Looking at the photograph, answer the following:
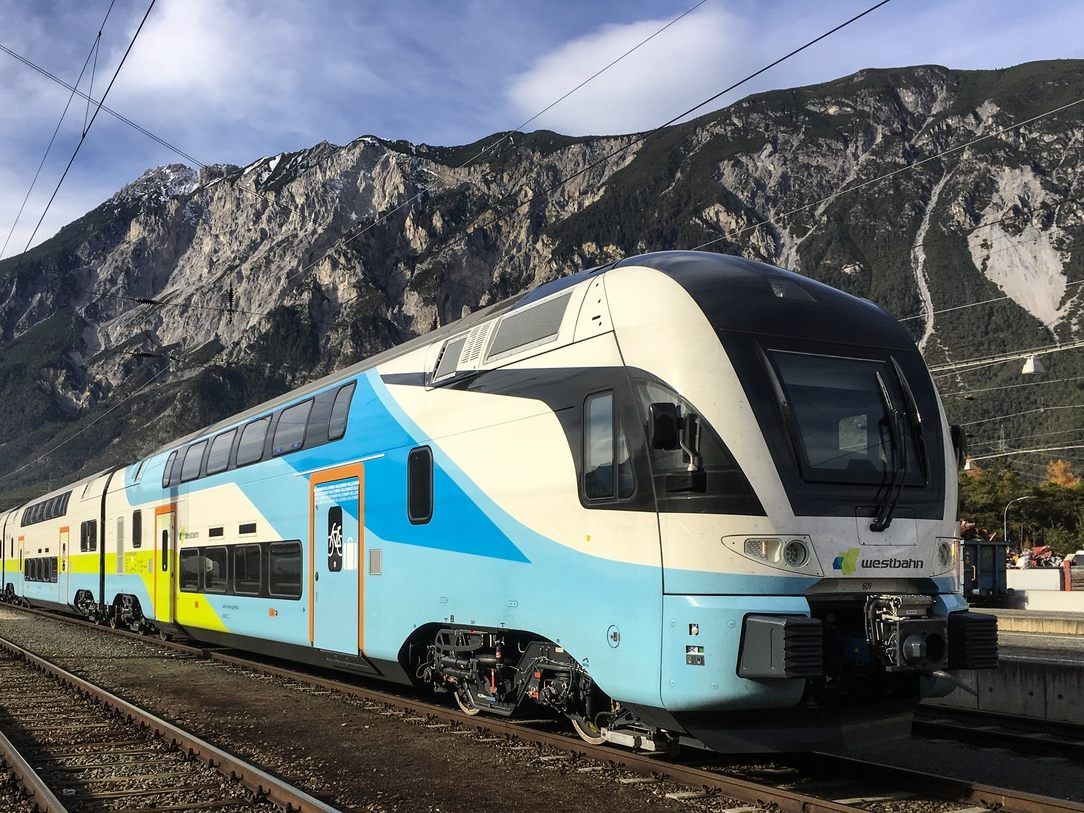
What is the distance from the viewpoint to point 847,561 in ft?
25.5

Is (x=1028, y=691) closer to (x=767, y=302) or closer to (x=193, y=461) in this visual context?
(x=767, y=302)

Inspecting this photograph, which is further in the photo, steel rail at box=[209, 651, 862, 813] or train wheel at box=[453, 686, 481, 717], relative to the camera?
train wheel at box=[453, 686, 481, 717]

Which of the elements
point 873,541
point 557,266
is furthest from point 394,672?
point 557,266

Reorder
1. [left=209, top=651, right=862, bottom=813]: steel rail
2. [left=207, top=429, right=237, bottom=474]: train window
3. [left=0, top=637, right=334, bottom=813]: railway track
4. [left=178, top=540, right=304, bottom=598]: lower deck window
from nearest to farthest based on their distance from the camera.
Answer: [left=209, top=651, right=862, bottom=813]: steel rail → [left=0, top=637, right=334, bottom=813]: railway track → [left=178, top=540, right=304, bottom=598]: lower deck window → [left=207, top=429, right=237, bottom=474]: train window

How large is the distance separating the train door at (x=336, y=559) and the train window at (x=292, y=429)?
92cm

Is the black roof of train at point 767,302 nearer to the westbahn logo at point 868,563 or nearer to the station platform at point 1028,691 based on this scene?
the westbahn logo at point 868,563

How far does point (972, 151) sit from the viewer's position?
192 meters

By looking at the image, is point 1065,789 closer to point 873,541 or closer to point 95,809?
point 873,541

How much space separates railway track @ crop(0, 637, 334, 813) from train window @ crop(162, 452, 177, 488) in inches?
261

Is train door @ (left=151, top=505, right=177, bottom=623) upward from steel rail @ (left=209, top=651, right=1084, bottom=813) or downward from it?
upward

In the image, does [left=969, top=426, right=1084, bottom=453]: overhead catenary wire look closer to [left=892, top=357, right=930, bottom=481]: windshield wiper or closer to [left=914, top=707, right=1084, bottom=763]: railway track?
[left=914, top=707, right=1084, bottom=763]: railway track

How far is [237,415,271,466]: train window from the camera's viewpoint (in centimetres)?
1552

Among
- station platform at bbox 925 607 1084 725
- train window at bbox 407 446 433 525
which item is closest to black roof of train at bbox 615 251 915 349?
train window at bbox 407 446 433 525

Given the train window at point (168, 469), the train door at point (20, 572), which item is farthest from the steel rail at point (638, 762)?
the train door at point (20, 572)
